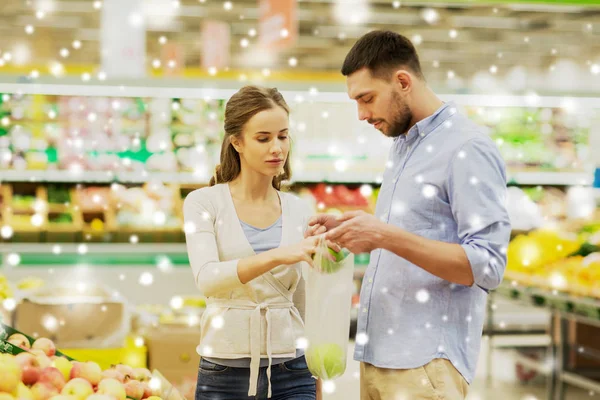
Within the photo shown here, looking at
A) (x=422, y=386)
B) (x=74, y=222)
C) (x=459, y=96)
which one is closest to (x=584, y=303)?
(x=459, y=96)

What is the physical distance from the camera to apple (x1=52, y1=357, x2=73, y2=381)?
220 centimetres

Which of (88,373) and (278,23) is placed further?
(278,23)

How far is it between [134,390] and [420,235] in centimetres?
104

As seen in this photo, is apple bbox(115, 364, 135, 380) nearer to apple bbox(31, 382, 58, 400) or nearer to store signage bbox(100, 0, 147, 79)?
apple bbox(31, 382, 58, 400)

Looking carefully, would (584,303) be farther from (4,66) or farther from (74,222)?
(4,66)

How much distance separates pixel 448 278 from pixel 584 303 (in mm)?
2914

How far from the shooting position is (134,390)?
7.17 feet

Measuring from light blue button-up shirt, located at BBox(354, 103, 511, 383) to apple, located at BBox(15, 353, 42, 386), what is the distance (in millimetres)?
929

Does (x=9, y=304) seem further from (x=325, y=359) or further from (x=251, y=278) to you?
(x=325, y=359)

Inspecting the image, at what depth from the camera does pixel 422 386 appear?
1.81m

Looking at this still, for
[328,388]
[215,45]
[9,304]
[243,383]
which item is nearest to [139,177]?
[9,304]

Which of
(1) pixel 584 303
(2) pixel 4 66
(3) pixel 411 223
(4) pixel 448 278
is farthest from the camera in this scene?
(2) pixel 4 66

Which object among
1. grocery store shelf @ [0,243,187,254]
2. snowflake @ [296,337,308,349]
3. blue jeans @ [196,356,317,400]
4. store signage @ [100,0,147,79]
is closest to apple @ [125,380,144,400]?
blue jeans @ [196,356,317,400]

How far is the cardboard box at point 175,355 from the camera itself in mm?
3732
